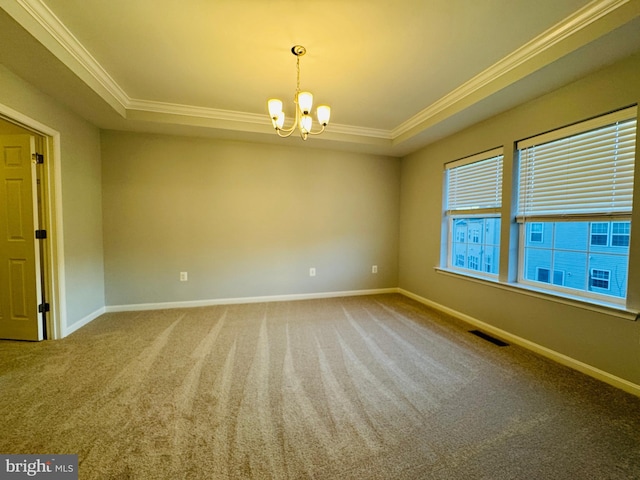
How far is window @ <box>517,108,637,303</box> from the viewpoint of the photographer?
206cm

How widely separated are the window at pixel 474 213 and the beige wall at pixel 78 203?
4.68 m

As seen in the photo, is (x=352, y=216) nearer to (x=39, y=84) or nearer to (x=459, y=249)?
(x=459, y=249)

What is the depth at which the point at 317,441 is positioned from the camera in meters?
1.47

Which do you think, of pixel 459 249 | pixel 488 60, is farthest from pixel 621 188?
pixel 459 249

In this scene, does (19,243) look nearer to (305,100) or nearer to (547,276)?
(305,100)

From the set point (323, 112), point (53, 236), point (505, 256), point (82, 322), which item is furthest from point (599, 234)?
point (82, 322)

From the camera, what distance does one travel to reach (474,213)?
132 inches

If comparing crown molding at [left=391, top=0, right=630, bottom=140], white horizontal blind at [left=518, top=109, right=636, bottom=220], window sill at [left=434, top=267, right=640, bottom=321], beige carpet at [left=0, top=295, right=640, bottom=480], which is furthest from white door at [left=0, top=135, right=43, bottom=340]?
white horizontal blind at [left=518, top=109, right=636, bottom=220]

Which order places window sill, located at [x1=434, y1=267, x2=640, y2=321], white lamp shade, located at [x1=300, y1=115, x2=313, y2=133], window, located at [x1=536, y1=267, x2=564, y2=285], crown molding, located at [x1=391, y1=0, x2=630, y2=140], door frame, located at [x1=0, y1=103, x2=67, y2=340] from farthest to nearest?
door frame, located at [x1=0, y1=103, x2=67, y2=340]
window, located at [x1=536, y1=267, x2=564, y2=285]
white lamp shade, located at [x1=300, y1=115, x2=313, y2=133]
window sill, located at [x1=434, y1=267, x2=640, y2=321]
crown molding, located at [x1=391, y1=0, x2=630, y2=140]

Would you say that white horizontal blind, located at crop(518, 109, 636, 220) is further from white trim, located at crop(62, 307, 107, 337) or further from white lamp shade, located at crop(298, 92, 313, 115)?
white trim, located at crop(62, 307, 107, 337)

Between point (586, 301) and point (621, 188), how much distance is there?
94cm

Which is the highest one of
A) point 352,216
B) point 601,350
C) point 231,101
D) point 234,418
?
point 231,101

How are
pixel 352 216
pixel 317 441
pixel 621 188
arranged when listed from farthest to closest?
pixel 352 216 → pixel 621 188 → pixel 317 441

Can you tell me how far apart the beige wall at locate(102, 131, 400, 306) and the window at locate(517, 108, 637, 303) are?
86.8 inches
